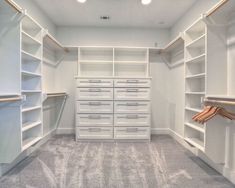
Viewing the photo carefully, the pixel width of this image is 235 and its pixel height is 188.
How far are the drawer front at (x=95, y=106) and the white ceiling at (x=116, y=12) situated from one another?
1649 millimetres

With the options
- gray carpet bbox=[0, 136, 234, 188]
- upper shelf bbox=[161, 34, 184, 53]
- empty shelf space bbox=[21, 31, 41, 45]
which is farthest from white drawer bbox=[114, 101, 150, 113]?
empty shelf space bbox=[21, 31, 41, 45]

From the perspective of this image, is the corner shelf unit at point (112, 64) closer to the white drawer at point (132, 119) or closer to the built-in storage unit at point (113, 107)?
the built-in storage unit at point (113, 107)

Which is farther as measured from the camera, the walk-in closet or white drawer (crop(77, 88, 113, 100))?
white drawer (crop(77, 88, 113, 100))

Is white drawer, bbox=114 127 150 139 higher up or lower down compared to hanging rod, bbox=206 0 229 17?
lower down

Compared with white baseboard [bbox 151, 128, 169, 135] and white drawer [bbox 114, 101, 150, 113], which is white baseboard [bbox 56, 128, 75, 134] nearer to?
white drawer [bbox 114, 101, 150, 113]

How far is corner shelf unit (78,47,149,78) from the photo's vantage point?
4457 millimetres

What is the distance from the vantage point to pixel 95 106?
153 inches

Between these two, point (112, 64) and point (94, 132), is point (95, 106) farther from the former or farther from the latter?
point (112, 64)

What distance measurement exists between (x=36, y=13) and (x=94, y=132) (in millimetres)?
2322

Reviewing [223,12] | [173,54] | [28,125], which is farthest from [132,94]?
[223,12]

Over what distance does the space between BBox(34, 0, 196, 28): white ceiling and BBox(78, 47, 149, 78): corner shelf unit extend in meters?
0.57

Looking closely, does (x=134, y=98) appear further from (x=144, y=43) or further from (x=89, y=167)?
(x=89, y=167)

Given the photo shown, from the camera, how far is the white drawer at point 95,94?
3.88m

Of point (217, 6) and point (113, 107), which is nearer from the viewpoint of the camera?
point (217, 6)
